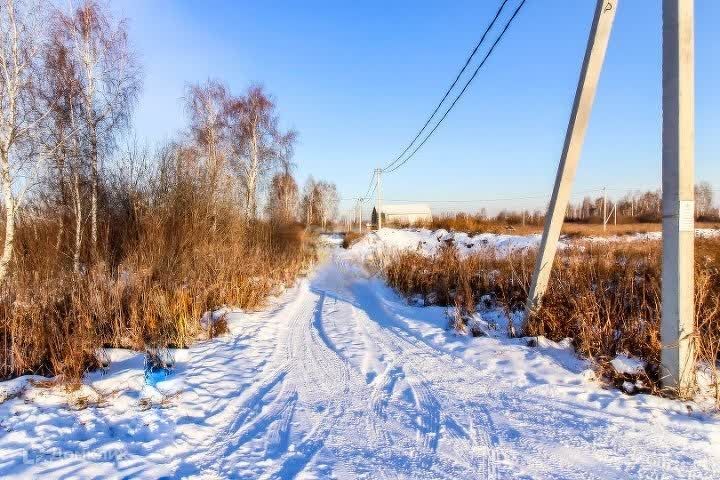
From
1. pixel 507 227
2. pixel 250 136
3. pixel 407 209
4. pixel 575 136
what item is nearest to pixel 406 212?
pixel 407 209

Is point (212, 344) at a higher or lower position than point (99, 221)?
lower

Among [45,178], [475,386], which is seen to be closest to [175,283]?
[475,386]

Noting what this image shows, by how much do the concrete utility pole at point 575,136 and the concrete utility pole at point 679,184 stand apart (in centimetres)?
137

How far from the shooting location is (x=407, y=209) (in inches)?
2505

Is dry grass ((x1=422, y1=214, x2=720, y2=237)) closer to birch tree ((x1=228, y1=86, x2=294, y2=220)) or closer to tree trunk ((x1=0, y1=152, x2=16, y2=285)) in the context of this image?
birch tree ((x1=228, y1=86, x2=294, y2=220))

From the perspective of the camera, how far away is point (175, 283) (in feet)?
24.8

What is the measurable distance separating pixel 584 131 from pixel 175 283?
7483 mm

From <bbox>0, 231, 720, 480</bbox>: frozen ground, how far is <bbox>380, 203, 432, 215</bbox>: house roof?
55.4 metres

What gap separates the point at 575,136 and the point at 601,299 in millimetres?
2313

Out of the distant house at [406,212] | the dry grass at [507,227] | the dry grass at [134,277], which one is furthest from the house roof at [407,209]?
the dry grass at [134,277]

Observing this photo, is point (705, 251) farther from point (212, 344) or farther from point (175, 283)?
point (175, 283)

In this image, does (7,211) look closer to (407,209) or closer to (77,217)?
(77,217)

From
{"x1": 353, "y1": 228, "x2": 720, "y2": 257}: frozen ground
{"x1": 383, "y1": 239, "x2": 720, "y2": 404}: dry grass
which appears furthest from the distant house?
{"x1": 383, "y1": 239, "x2": 720, "y2": 404}: dry grass

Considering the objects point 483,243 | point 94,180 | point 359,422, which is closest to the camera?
point 359,422
